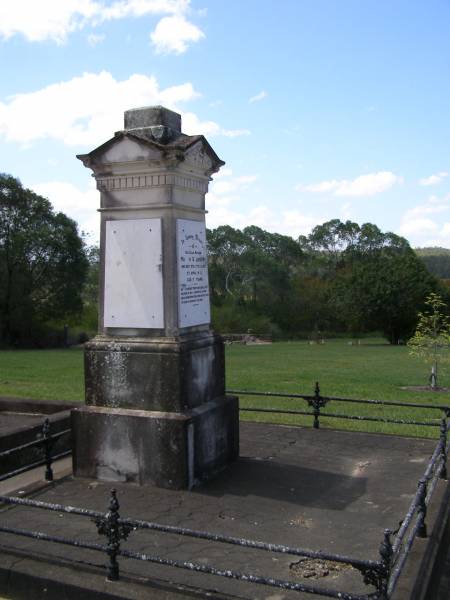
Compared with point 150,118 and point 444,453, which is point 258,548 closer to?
point 444,453

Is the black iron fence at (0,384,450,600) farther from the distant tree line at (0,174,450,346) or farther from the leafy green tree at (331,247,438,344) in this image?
the leafy green tree at (331,247,438,344)

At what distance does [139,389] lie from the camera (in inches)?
261

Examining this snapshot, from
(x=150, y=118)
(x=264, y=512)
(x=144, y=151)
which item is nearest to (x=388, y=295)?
(x=150, y=118)

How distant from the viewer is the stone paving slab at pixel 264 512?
4652mm

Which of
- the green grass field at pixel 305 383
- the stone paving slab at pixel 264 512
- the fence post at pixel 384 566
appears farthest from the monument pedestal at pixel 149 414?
the green grass field at pixel 305 383

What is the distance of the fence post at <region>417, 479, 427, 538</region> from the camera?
4.73m

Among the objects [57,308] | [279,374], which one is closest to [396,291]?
[57,308]

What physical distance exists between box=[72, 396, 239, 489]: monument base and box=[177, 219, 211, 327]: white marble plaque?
104 cm

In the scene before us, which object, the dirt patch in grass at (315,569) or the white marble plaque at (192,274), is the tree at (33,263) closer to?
the white marble plaque at (192,274)

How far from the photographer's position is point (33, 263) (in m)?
44.2

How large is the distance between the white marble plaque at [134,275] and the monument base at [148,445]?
39.8 inches

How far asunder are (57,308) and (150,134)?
39277 mm

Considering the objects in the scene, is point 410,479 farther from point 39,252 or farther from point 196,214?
point 39,252

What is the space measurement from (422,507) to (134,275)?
145 inches
